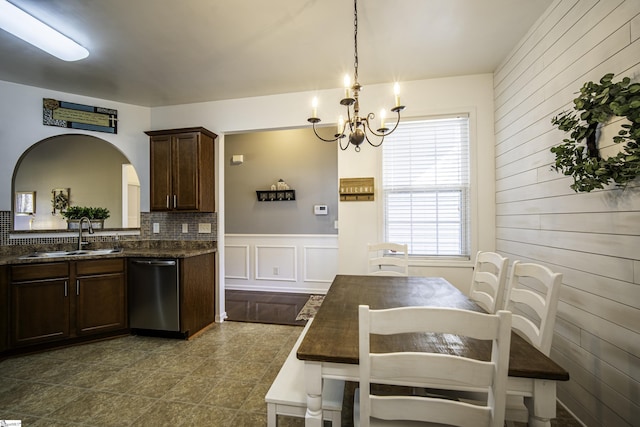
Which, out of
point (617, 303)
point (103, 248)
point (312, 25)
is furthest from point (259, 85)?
point (617, 303)

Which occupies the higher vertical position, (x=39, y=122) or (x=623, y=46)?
(x=39, y=122)

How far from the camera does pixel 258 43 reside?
2.20 meters

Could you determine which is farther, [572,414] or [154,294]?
[154,294]

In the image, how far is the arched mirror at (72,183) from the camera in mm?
3062

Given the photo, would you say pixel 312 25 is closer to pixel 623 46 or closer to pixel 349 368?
pixel 623 46

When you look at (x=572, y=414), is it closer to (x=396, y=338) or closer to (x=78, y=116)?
(x=396, y=338)

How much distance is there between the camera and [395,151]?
290cm

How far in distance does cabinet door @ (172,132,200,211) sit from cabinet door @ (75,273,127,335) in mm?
1010

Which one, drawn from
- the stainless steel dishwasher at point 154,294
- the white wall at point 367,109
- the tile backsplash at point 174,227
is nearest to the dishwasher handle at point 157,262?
the stainless steel dishwasher at point 154,294

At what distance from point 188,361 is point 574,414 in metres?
2.86

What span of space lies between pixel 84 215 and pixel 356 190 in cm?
315

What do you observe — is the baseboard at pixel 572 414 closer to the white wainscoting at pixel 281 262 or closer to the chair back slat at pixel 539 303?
the chair back slat at pixel 539 303

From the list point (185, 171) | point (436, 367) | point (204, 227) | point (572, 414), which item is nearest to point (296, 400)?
point (436, 367)

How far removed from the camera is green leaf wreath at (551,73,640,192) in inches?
44.8
